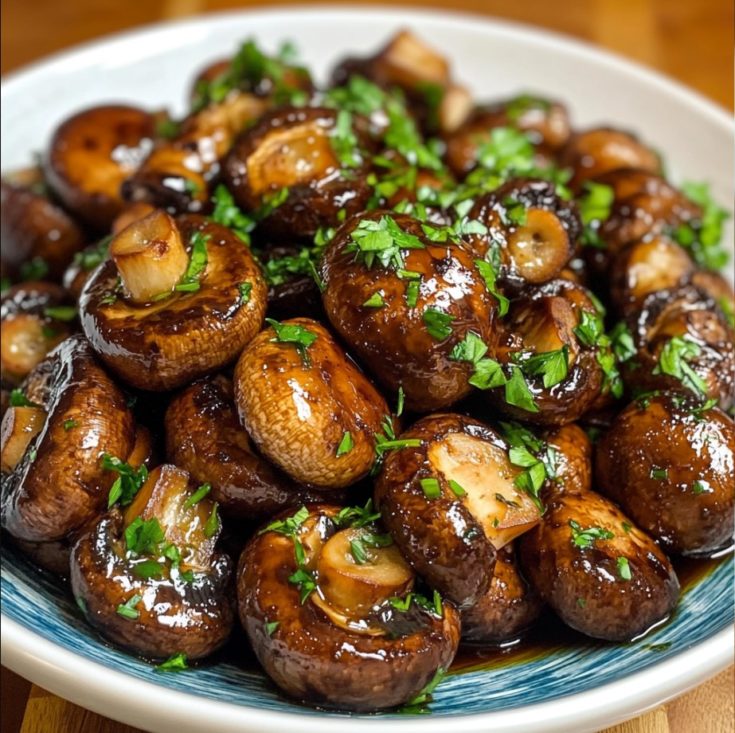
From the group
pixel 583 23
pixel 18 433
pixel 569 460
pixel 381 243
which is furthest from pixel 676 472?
pixel 583 23

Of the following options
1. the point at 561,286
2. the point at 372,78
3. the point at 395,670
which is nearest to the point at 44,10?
the point at 372,78

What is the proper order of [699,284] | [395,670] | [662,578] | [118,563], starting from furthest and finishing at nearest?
[699,284] < [662,578] < [118,563] < [395,670]

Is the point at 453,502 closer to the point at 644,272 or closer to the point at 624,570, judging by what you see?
the point at 624,570

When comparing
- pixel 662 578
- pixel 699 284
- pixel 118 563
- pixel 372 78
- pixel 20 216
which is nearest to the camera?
pixel 118 563

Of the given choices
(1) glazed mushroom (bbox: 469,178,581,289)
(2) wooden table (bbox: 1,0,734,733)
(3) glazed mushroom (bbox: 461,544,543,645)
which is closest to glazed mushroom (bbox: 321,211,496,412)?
(1) glazed mushroom (bbox: 469,178,581,289)

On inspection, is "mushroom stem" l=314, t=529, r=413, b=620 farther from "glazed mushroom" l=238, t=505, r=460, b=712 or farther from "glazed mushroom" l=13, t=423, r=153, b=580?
"glazed mushroom" l=13, t=423, r=153, b=580

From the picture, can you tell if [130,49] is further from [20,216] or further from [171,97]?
[20,216]

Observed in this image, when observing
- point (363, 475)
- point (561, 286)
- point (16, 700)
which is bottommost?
point (16, 700)
